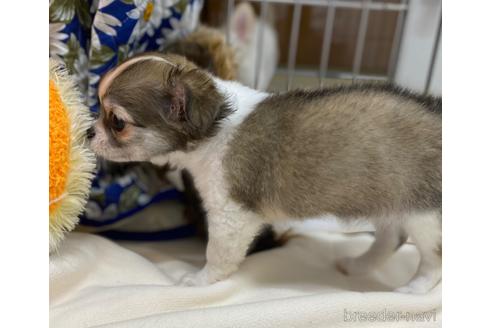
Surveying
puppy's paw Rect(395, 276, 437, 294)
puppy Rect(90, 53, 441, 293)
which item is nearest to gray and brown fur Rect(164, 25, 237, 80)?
puppy Rect(90, 53, 441, 293)

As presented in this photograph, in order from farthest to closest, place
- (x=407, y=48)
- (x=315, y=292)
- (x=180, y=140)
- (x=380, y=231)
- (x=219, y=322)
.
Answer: (x=407, y=48) → (x=380, y=231) → (x=315, y=292) → (x=180, y=140) → (x=219, y=322)

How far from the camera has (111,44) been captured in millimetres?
1747

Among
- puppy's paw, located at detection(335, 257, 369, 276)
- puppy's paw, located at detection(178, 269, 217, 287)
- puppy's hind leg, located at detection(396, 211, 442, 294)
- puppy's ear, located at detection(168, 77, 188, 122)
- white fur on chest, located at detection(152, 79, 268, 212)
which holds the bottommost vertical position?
puppy's paw, located at detection(335, 257, 369, 276)

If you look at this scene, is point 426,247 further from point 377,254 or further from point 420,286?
point 377,254

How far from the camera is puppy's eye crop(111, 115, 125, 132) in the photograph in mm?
1500

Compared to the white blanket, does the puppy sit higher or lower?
higher

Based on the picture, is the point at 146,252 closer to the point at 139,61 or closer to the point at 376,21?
the point at 139,61

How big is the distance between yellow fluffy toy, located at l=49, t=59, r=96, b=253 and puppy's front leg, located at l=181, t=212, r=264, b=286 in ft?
1.38

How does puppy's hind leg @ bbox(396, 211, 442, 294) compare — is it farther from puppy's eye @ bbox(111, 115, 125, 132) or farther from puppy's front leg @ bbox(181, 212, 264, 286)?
puppy's eye @ bbox(111, 115, 125, 132)

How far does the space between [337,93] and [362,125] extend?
0.50 feet

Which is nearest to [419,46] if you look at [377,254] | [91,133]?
[377,254]

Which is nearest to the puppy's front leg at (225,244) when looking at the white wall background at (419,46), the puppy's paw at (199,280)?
the puppy's paw at (199,280)

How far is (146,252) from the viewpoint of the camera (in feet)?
6.30

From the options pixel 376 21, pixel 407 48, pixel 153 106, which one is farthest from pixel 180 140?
pixel 376 21
